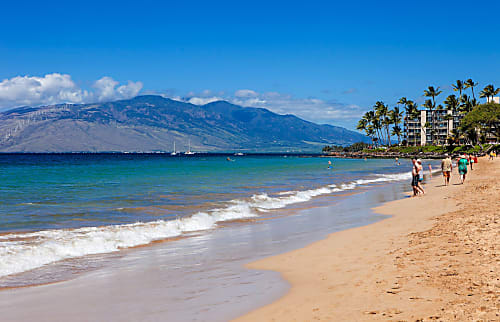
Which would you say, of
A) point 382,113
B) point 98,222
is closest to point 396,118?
point 382,113

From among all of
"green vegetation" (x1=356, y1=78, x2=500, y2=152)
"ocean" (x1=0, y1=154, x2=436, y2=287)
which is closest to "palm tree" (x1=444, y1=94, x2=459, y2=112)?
"green vegetation" (x1=356, y1=78, x2=500, y2=152)

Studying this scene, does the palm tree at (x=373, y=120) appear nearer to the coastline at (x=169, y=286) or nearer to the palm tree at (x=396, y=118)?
the palm tree at (x=396, y=118)

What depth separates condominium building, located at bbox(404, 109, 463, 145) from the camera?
16238cm

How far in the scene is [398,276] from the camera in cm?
678

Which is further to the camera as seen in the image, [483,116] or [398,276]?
[483,116]

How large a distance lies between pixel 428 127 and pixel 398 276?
16988 cm

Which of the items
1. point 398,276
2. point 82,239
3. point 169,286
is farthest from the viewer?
point 82,239

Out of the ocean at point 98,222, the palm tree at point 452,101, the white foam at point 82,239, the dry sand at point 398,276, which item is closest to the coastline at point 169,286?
the dry sand at point 398,276

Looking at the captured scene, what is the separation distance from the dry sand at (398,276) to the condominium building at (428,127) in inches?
6433

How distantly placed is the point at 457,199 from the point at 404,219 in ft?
18.5

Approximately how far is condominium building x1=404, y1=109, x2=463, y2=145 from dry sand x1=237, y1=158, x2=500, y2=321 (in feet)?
536

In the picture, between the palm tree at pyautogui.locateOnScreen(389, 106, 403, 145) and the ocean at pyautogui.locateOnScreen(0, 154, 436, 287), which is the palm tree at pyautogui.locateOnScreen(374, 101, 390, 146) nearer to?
the palm tree at pyautogui.locateOnScreen(389, 106, 403, 145)

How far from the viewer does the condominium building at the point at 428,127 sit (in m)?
162

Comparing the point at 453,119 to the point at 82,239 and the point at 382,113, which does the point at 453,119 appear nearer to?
the point at 382,113
